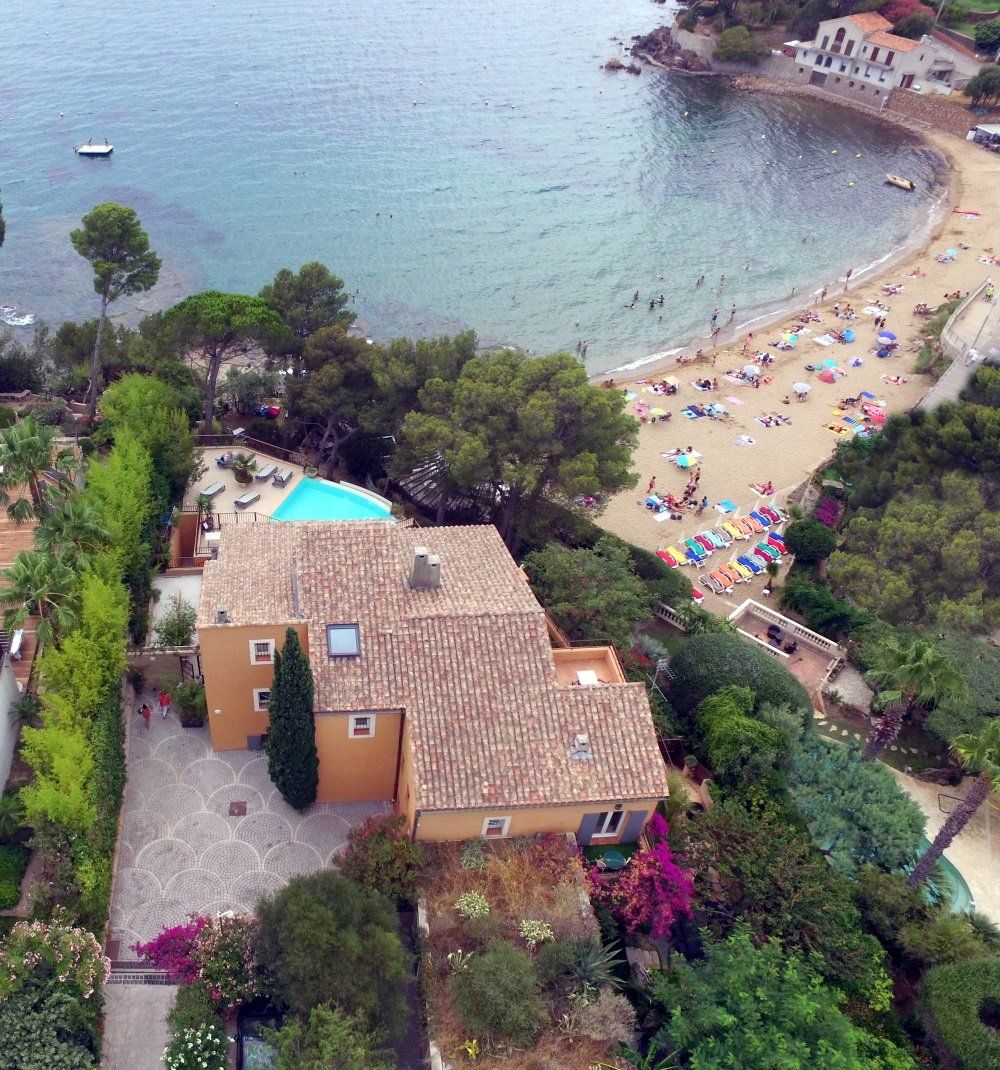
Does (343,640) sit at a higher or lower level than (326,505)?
higher

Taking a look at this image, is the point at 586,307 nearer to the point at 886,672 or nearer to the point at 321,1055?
the point at 886,672

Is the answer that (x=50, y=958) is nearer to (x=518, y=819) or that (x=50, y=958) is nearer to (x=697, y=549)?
(x=518, y=819)

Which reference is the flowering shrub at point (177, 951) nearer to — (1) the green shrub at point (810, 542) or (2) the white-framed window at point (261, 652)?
(2) the white-framed window at point (261, 652)

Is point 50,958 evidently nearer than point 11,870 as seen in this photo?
Yes

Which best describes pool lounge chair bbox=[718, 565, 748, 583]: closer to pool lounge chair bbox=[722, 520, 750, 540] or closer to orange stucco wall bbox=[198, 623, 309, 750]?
pool lounge chair bbox=[722, 520, 750, 540]

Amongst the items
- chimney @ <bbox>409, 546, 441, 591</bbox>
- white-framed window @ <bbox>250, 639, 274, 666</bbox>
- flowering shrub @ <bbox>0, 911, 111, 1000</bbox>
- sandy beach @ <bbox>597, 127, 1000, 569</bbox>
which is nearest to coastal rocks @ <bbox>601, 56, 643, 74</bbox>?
sandy beach @ <bbox>597, 127, 1000, 569</bbox>

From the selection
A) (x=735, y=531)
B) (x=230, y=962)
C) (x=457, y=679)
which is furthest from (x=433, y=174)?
(x=230, y=962)

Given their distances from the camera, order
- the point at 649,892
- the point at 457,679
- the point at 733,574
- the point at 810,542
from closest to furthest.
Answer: the point at 649,892
the point at 457,679
the point at 810,542
the point at 733,574

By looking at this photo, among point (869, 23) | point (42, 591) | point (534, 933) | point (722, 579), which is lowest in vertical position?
point (722, 579)
